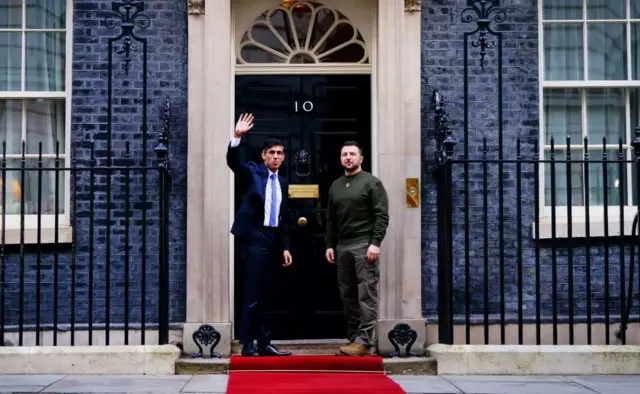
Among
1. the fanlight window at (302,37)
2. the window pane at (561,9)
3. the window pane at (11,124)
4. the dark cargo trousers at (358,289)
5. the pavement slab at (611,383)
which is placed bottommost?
the pavement slab at (611,383)

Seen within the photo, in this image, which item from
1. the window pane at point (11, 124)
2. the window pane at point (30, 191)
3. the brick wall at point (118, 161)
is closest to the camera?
the brick wall at point (118, 161)

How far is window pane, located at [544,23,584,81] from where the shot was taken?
959 centimetres

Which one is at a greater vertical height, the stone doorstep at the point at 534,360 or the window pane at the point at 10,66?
the window pane at the point at 10,66

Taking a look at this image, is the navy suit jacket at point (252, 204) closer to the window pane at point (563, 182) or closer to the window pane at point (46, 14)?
the window pane at point (46, 14)

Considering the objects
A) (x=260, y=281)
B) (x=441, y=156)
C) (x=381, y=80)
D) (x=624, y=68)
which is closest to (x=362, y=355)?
(x=260, y=281)

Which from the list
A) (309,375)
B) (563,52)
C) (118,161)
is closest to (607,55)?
(563,52)

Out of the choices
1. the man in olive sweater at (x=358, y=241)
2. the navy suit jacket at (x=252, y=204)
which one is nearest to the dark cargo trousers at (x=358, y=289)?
the man in olive sweater at (x=358, y=241)

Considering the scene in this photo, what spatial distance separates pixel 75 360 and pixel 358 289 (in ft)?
7.60

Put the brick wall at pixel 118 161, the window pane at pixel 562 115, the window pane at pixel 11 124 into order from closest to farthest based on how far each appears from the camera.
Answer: the brick wall at pixel 118 161 < the window pane at pixel 11 124 < the window pane at pixel 562 115

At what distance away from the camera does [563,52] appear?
9.62 m

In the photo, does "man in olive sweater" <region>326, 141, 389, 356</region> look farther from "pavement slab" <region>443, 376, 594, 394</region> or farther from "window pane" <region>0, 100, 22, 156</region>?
"window pane" <region>0, 100, 22, 156</region>

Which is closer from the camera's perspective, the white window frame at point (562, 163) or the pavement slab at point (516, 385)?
the pavement slab at point (516, 385)

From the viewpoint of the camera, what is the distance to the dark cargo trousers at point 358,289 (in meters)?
8.46

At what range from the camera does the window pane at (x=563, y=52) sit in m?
9.59
